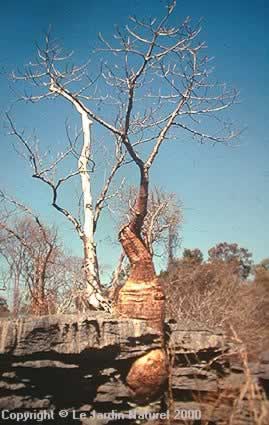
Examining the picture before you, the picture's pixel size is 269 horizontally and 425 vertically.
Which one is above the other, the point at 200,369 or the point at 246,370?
the point at 246,370

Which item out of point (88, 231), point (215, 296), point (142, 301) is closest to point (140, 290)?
point (142, 301)

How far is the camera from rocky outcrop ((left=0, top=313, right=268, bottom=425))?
16.7 ft

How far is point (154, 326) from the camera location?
5.44 m

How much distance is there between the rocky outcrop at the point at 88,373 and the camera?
5.09 metres

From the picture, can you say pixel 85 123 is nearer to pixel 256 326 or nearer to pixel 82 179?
pixel 82 179

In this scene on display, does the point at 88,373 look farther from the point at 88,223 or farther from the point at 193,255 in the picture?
the point at 193,255

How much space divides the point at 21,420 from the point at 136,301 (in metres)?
Answer: 2.15

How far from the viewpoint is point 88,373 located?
5367 mm

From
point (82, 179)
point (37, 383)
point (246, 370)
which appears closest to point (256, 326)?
point (82, 179)

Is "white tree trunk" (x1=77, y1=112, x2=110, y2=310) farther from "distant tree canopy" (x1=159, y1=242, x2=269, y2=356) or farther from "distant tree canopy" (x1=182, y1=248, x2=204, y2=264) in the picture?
"distant tree canopy" (x1=182, y1=248, x2=204, y2=264)

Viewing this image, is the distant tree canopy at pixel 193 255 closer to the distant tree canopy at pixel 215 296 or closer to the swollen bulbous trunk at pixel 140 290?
the distant tree canopy at pixel 215 296

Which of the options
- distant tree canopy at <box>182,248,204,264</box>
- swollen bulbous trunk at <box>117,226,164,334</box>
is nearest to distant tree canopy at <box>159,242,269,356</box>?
distant tree canopy at <box>182,248,204,264</box>

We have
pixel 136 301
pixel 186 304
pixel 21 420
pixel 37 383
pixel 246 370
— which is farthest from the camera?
pixel 186 304

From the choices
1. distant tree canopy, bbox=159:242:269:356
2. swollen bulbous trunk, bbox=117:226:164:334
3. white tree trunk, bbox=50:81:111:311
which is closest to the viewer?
swollen bulbous trunk, bbox=117:226:164:334
